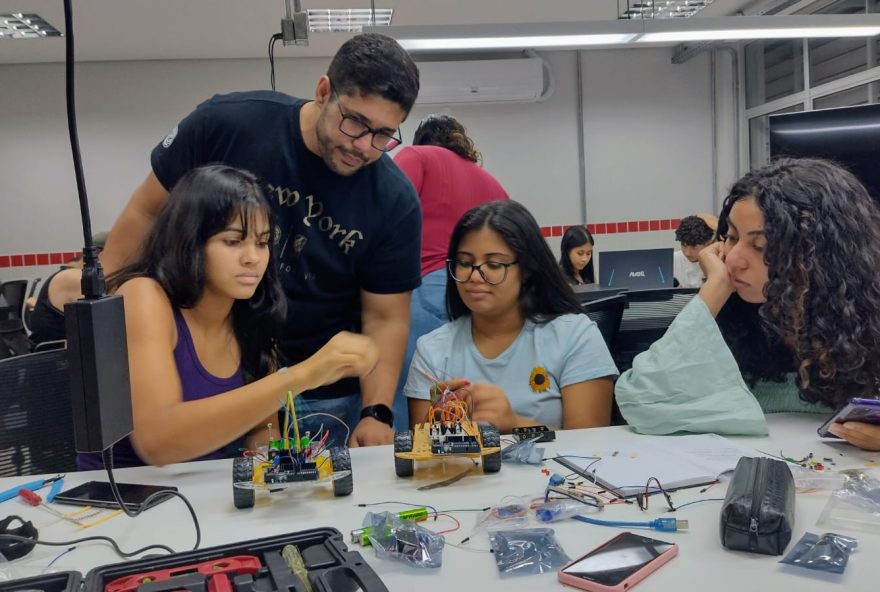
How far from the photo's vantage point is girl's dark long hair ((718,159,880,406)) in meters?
1.41

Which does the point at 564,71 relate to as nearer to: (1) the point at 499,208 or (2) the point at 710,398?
(1) the point at 499,208

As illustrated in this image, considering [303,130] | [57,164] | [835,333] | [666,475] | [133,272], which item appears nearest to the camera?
[666,475]

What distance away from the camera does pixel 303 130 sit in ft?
5.82

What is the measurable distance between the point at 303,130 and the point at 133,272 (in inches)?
22.4

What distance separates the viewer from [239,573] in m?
0.72

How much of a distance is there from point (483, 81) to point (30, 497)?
19.5ft

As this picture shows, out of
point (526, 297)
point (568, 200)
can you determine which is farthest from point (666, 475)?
point (568, 200)

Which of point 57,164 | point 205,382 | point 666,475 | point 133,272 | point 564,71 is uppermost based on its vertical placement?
point 564,71

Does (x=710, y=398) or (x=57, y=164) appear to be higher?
(x=57, y=164)

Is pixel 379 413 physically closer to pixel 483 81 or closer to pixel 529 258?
pixel 529 258

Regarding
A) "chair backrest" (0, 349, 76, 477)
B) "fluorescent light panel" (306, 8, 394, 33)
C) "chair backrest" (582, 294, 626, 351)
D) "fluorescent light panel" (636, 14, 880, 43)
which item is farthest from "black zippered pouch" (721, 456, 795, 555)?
"fluorescent light panel" (306, 8, 394, 33)

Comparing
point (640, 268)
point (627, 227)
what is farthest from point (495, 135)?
point (640, 268)

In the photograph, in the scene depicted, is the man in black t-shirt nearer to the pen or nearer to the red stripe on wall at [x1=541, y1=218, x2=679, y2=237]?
the pen

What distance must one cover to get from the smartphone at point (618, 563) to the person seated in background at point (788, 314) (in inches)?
22.4
